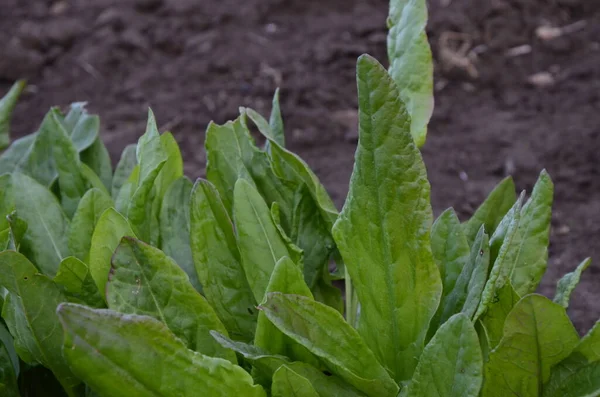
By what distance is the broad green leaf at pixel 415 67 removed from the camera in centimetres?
158

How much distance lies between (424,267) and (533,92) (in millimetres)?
2614

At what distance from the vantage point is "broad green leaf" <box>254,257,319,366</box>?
1325mm

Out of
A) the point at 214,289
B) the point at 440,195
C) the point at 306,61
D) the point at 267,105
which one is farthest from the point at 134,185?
the point at 306,61

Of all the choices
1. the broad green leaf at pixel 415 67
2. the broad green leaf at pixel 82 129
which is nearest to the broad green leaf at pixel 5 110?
the broad green leaf at pixel 82 129

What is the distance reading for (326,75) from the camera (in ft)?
12.8

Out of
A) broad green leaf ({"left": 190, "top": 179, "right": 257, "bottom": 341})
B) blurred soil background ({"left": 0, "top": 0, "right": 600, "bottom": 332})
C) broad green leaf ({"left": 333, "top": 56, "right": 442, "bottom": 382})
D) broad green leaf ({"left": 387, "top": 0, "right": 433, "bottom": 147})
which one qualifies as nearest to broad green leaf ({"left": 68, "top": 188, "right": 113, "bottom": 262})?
broad green leaf ({"left": 190, "top": 179, "right": 257, "bottom": 341})

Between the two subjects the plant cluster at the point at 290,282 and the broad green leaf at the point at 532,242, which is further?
the broad green leaf at the point at 532,242

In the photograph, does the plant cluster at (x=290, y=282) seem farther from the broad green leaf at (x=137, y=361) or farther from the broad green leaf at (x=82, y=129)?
the broad green leaf at (x=82, y=129)

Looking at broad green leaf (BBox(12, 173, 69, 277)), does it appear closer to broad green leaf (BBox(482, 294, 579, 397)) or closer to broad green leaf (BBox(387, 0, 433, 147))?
broad green leaf (BBox(387, 0, 433, 147))

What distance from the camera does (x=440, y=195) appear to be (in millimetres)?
3098

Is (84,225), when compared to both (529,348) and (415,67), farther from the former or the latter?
(529,348)

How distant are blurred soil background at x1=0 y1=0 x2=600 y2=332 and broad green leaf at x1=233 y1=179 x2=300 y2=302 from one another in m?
1.64

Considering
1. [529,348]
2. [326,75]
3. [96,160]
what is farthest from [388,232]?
[326,75]

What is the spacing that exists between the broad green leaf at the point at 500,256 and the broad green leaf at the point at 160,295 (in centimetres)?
43
